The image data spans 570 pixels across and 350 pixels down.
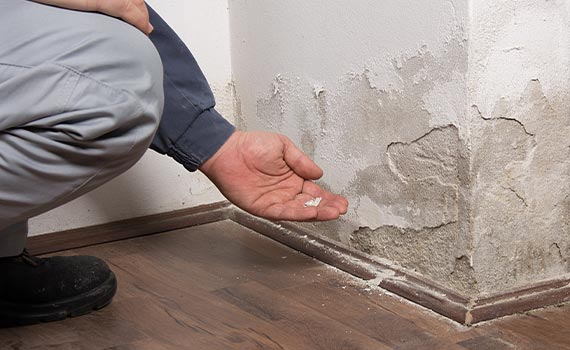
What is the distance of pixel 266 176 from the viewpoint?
5.35 ft

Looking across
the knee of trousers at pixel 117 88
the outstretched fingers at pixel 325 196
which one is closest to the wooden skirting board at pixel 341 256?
the outstretched fingers at pixel 325 196

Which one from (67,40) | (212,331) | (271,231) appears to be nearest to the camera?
(67,40)

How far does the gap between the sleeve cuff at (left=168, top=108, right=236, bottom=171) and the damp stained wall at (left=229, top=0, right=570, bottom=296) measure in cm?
27

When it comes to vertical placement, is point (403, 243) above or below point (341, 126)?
below

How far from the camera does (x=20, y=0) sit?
119cm

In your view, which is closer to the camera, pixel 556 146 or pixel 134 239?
pixel 556 146

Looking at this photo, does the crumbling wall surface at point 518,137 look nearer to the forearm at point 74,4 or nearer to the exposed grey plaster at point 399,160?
the exposed grey plaster at point 399,160

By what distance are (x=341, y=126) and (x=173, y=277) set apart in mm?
436

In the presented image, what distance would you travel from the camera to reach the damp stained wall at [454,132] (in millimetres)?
1403

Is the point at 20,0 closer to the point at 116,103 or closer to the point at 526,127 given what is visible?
the point at 116,103

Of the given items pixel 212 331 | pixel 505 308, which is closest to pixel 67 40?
pixel 212 331

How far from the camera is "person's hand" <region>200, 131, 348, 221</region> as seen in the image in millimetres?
1592

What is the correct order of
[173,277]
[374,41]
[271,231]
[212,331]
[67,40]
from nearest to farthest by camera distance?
[67,40]
[212,331]
[374,41]
[173,277]
[271,231]

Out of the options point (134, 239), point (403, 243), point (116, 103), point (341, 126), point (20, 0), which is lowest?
point (134, 239)
